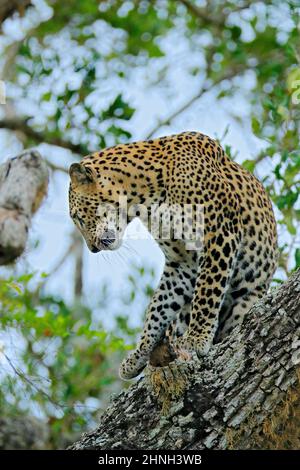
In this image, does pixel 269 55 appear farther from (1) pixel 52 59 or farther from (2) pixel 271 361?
(2) pixel 271 361

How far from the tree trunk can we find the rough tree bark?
1.96 metres

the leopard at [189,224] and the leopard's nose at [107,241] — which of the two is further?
the leopard's nose at [107,241]

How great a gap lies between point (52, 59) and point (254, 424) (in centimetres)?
924

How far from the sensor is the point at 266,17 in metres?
18.7

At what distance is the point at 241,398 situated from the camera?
7.83 m

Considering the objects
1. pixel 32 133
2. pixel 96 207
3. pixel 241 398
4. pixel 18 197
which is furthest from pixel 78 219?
pixel 32 133

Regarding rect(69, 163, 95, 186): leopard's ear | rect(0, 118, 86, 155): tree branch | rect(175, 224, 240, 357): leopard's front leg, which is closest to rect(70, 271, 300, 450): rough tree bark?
rect(175, 224, 240, 357): leopard's front leg

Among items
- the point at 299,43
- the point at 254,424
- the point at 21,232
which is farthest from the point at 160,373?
the point at 299,43

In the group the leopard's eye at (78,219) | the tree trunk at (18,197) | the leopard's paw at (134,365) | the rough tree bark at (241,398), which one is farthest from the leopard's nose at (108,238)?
the tree trunk at (18,197)

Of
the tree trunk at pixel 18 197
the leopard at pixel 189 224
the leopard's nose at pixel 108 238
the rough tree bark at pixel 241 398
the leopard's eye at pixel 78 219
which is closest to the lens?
the tree trunk at pixel 18 197

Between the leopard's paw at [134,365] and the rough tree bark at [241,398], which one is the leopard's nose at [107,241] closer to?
the leopard's paw at [134,365]

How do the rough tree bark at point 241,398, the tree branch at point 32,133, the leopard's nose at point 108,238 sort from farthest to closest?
the tree branch at point 32,133 < the leopard's nose at point 108,238 < the rough tree bark at point 241,398

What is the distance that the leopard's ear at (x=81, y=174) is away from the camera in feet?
32.0

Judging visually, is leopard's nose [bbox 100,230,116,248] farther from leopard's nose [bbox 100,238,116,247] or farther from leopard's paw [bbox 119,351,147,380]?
leopard's paw [bbox 119,351,147,380]
